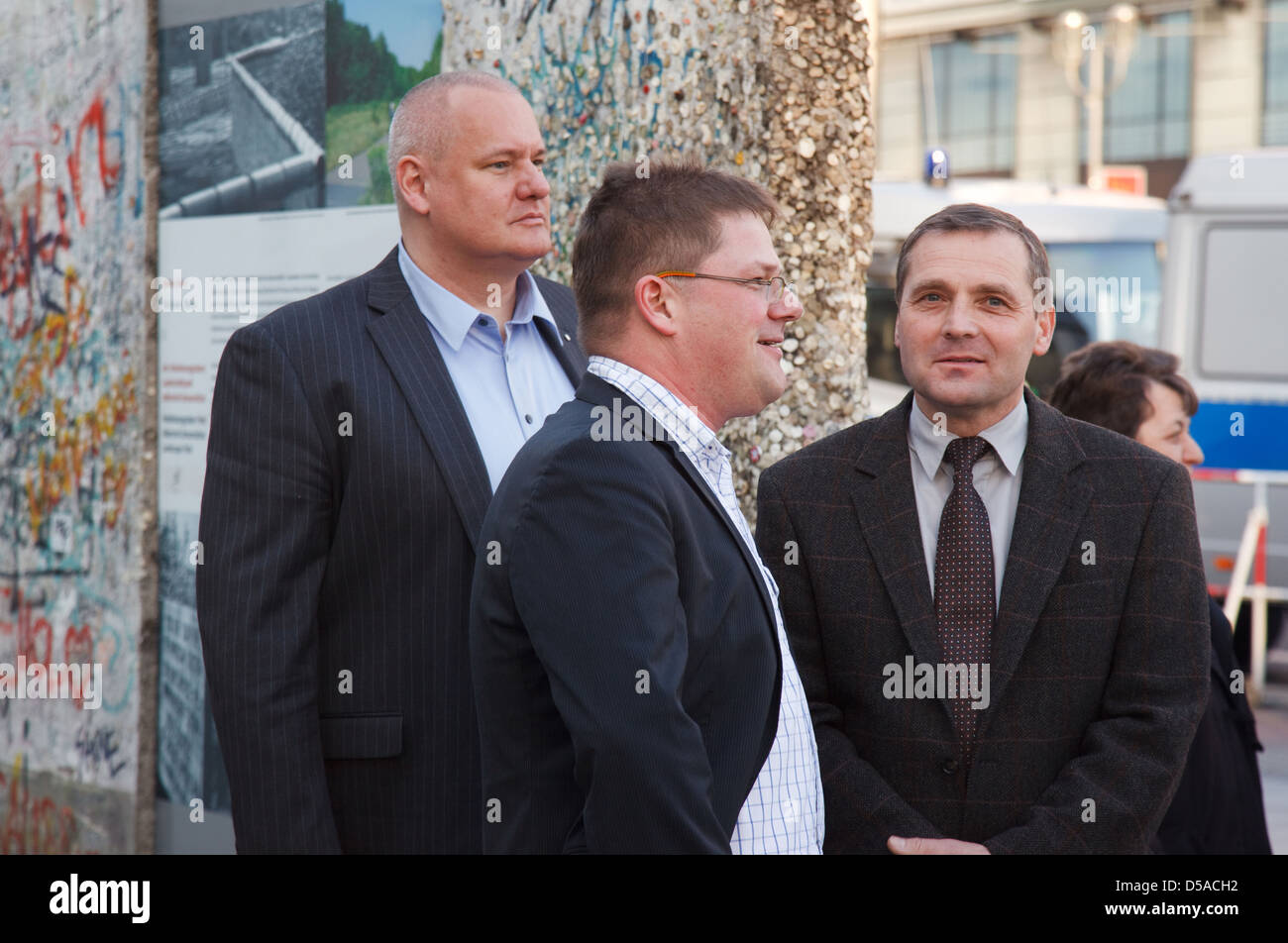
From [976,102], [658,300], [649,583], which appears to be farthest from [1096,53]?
[649,583]

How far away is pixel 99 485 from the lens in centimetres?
542

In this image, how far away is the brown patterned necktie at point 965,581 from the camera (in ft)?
8.57

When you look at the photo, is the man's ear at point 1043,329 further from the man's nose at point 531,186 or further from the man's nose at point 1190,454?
the man's nose at point 1190,454

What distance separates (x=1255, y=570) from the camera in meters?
9.74

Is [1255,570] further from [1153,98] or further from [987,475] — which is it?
[1153,98]

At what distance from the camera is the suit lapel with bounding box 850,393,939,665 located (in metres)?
2.62

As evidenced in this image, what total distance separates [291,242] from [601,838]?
3007 mm

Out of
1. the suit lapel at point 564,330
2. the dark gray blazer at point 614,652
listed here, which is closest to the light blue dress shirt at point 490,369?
the suit lapel at point 564,330

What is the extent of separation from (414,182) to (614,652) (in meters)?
1.40

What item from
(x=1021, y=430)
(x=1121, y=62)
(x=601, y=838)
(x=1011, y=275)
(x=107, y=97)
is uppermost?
(x=1121, y=62)

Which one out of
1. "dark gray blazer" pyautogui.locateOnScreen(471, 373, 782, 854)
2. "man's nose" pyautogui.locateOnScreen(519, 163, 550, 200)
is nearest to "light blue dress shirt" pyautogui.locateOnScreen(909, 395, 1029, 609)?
"dark gray blazer" pyautogui.locateOnScreen(471, 373, 782, 854)
